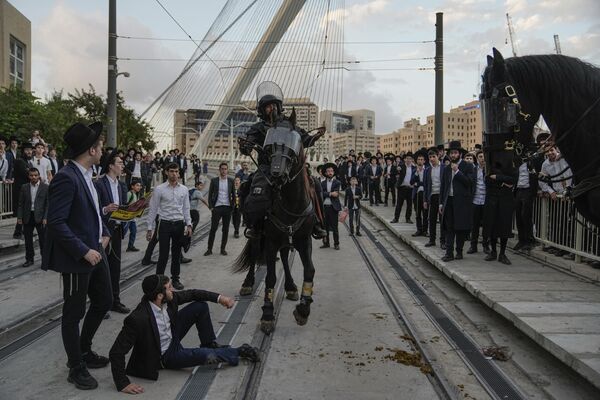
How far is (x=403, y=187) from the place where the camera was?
14.9 metres

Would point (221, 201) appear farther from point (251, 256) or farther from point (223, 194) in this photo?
point (251, 256)

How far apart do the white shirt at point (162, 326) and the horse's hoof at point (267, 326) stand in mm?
1338

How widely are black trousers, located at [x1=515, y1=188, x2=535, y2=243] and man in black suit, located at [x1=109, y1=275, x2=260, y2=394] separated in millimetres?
6557

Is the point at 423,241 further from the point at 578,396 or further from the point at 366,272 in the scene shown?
the point at 578,396

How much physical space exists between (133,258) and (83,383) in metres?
6.20

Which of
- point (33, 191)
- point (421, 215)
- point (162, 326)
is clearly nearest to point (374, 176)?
point (421, 215)

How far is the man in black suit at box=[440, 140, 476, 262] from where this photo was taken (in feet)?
29.7

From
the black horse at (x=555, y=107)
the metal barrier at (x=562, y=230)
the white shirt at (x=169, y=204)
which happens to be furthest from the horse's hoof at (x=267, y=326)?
the metal barrier at (x=562, y=230)

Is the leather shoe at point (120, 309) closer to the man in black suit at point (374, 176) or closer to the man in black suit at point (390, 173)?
the man in black suit at point (390, 173)

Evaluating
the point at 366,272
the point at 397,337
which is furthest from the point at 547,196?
the point at 397,337

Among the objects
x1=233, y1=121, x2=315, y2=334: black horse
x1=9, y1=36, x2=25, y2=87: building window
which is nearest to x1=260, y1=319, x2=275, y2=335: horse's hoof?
x1=233, y1=121, x2=315, y2=334: black horse

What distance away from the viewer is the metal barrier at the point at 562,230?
25.6 ft

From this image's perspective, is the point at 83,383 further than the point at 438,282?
No

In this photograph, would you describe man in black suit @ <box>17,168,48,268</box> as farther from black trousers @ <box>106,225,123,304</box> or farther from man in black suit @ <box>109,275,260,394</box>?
man in black suit @ <box>109,275,260,394</box>
